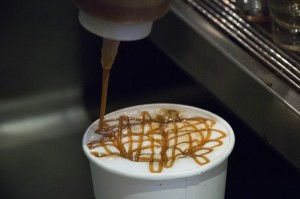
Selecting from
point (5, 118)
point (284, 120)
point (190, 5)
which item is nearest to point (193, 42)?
point (190, 5)

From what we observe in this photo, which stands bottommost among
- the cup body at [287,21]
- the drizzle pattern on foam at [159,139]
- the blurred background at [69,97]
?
the blurred background at [69,97]

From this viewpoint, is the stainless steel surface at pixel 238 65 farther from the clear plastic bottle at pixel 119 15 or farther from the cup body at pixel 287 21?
the clear plastic bottle at pixel 119 15

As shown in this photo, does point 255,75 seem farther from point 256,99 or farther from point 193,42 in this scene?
point 193,42

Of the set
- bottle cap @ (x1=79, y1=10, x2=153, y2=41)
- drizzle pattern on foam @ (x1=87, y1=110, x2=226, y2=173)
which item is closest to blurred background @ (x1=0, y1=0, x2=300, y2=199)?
drizzle pattern on foam @ (x1=87, y1=110, x2=226, y2=173)

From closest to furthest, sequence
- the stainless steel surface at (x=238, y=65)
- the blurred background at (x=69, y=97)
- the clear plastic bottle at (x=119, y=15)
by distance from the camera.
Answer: the clear plastic bottle at (x=119, y=15), the stainless steel surface at (x=238, y=65), the blurred background at (x=69, y=97)

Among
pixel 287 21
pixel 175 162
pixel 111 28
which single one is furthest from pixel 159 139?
pixel 287 21

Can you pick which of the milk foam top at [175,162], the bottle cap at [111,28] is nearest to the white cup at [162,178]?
the milk foam top at [175,162]

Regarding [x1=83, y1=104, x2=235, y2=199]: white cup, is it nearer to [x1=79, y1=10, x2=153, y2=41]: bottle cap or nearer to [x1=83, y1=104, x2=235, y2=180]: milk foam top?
[x1=83, y1=104, x2=235, y2=180]: milk foam top
